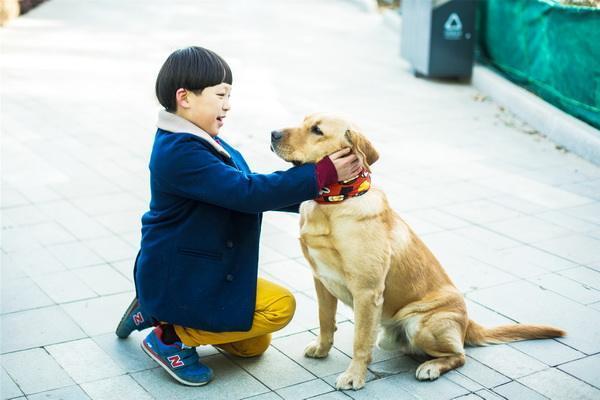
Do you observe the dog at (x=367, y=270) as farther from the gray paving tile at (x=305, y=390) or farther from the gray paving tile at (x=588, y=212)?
the gray paving tile at (x=588, y=212)

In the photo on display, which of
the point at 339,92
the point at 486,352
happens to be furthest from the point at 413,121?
the point at 486,352

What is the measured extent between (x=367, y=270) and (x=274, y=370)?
74 centimetres

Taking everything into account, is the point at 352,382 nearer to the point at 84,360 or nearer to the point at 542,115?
the point at 84,360

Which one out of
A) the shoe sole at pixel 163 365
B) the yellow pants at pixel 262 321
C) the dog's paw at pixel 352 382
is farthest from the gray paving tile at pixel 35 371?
the dog's paw at pixel 352 382

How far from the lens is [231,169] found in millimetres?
3475

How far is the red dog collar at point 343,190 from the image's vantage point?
3588 mm

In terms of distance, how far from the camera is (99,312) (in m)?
4.50

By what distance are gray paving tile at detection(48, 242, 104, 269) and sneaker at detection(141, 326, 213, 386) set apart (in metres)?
1.57

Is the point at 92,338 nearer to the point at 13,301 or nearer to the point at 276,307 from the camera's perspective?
the point at 13,301

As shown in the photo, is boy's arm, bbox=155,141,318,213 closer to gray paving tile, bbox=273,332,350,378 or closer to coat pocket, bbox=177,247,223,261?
coat pocket, bbox=177,247,223,261

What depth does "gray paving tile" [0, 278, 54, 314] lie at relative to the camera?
454cm

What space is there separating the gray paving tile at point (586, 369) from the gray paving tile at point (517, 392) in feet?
0.94

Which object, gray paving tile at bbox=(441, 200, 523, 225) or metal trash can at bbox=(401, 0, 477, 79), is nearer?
gray paving tile at bbox=(441, 200, 523, 225)

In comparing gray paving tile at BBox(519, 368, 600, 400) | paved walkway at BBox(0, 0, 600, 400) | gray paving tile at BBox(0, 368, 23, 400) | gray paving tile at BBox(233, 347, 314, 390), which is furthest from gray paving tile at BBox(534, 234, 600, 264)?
gray paving tile at BBox(0, 368, 23, 400)
